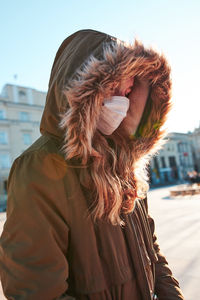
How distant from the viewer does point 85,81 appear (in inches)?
44.2

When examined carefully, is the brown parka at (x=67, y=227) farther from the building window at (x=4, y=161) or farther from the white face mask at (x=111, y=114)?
the building window at (x=4, y=161)

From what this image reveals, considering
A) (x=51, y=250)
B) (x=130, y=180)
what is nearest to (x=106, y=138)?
Result: (x=130, y=180)

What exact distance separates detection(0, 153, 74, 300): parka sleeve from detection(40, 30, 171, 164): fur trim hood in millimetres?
205

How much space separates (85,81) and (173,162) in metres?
58.0

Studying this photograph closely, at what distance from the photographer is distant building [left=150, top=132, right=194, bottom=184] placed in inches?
1999

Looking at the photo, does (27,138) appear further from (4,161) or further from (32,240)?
(32,240)

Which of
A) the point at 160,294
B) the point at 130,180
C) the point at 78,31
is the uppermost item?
the point at 78,31

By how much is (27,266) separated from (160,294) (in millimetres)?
962

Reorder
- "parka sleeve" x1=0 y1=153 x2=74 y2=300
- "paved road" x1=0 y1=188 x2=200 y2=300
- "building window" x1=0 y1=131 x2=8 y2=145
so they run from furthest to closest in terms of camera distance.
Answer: "building window" x1=0 y1=131 x2=8 y2=145 < "paved road" x1=0 y1=188 x2=200 y2=300 < "parka sleeve" x1=0 y1=153 x2=74 y2=300

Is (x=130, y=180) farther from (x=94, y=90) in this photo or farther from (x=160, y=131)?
(x=94, y=90)

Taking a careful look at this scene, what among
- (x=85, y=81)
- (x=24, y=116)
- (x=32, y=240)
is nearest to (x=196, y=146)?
(x=24, y=116)

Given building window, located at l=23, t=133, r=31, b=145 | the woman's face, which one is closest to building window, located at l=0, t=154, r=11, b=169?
building window, located at l=23, t=133, r=31, b=145

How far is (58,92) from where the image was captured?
1146 mm

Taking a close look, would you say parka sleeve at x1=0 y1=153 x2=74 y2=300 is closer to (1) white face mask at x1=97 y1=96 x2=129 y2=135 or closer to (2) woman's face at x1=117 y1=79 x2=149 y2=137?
(1) white face mask at x1=97 y1=96 x2=129 y2=135
